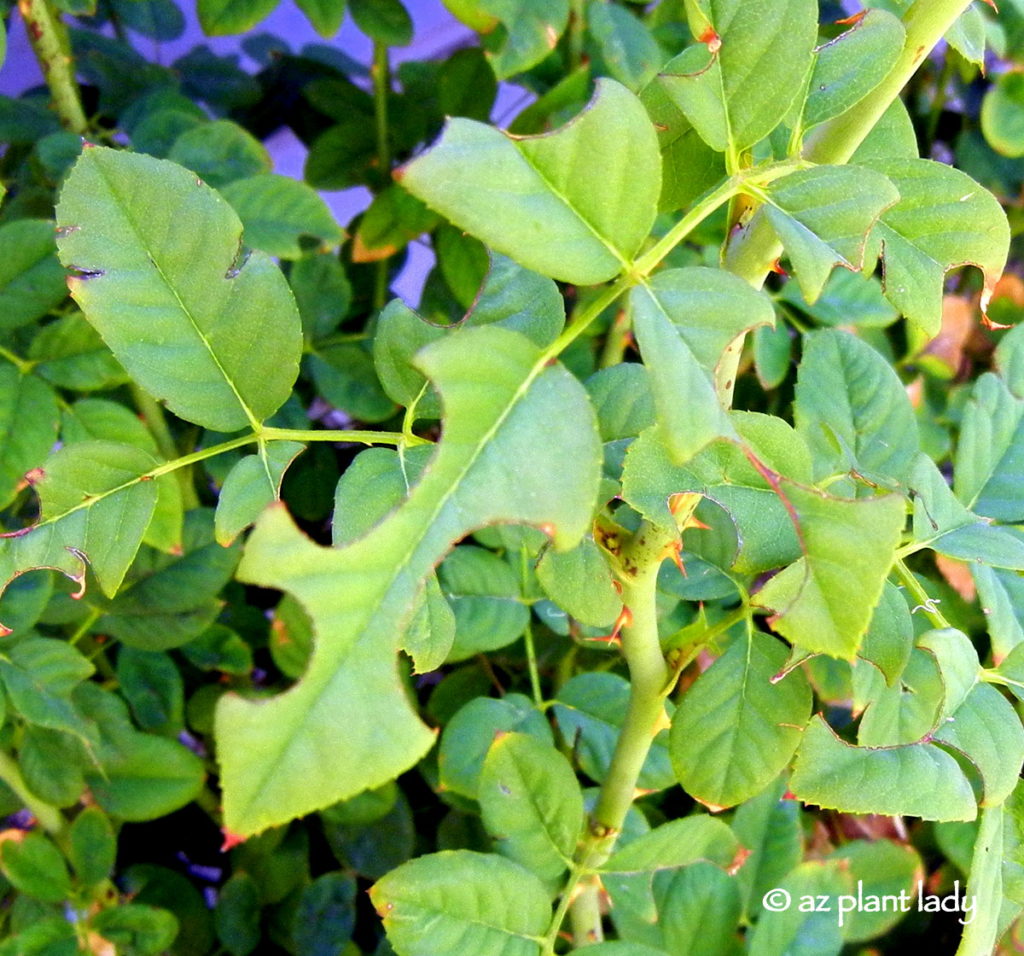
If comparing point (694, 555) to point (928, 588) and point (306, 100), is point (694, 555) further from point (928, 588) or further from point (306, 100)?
point (306, 100)

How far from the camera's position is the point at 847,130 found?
0.29 meters

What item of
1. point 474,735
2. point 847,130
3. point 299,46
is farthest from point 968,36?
point 299,46

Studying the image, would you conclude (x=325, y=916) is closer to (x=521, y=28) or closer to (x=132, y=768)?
(x=132, y=768)

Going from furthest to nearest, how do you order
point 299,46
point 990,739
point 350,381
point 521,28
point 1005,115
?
point 299,46, point 1005,115, point 350,381, point 521,28, point 990,739

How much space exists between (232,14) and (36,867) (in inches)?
21.3

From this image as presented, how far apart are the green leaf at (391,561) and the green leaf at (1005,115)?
699mm

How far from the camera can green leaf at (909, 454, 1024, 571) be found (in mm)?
327

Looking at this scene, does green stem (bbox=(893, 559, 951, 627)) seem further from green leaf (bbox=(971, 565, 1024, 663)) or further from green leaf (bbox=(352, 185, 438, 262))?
green leaf (bbox=(352, 185, 438, 262))

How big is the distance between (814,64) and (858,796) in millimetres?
225

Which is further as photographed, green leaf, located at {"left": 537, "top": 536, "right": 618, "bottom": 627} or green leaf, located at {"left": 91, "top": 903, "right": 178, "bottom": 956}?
green leaf, located at {"left": 91, "top": 903, "right": 178, "bottom": 956}

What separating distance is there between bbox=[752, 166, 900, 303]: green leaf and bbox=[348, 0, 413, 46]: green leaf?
505 millimetres

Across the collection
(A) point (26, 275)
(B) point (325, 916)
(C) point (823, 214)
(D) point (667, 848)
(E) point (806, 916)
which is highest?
(C) point (823, 214)

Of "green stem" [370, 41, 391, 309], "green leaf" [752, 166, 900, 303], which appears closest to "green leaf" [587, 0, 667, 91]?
"green stem" [370, 41, 391, 309]

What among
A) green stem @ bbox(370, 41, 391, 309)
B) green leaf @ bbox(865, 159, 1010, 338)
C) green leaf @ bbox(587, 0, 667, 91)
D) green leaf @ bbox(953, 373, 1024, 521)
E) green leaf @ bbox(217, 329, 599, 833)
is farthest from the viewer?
green stem @ bbox(370, 41, 391, 309)
